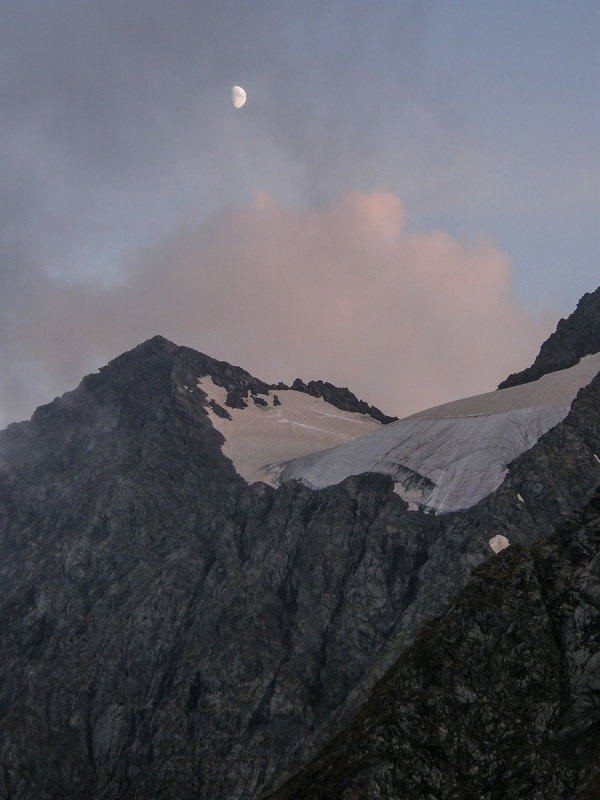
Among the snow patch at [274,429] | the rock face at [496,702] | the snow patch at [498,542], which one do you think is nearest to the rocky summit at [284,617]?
the rock face at [496,702]

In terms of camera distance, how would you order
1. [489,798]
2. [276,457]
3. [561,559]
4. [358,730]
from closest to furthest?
[489,798] < [358,730] < [561,559] < [276,457]

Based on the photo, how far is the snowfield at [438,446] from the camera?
374ft

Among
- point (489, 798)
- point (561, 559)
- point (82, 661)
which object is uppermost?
point (82, 661)

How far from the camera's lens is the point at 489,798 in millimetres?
53438

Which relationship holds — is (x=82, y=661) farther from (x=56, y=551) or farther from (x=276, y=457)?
(x=276, y=457)

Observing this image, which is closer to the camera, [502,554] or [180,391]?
[502,554]

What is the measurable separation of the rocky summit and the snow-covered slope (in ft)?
3.81

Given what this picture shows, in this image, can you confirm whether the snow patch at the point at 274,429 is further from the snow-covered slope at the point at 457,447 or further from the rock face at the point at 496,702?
the rock face at the point at 496,702

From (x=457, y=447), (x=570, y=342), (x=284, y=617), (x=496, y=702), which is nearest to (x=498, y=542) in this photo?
(x=457, y=447)

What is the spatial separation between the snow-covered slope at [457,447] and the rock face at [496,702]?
43125mm

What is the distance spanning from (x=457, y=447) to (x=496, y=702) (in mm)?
65769

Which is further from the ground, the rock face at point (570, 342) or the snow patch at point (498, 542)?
the rock face at point (570, 342)

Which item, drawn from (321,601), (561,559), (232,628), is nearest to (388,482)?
(321,601)

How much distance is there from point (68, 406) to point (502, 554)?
113845 mm
